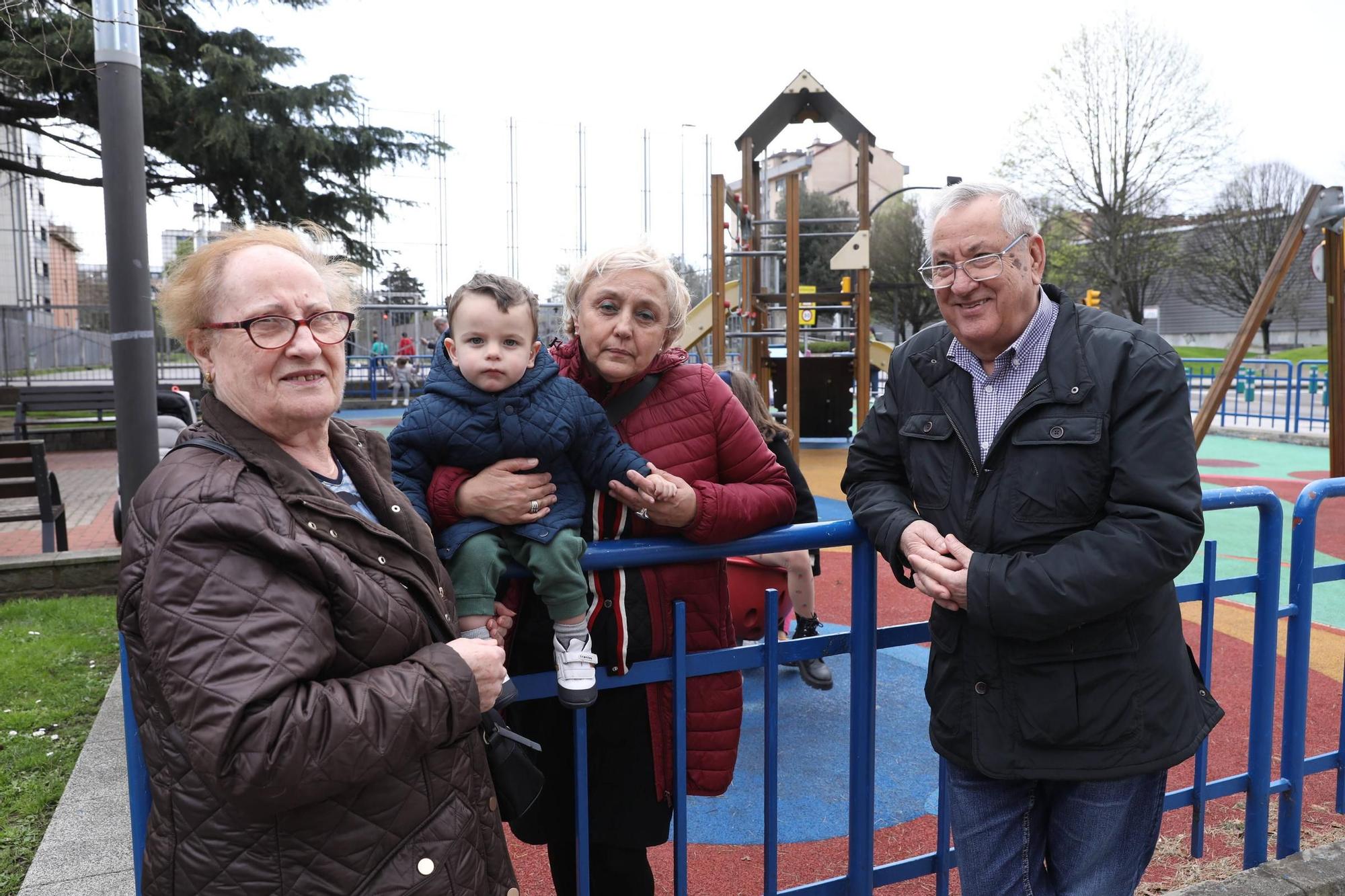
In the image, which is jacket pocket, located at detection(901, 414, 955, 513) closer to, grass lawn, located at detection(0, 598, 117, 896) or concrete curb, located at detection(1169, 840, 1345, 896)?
concrete curb, located at detection(1169, 840, 1345, 896)

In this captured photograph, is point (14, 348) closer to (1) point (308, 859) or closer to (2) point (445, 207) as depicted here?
(2) point (445, 207)

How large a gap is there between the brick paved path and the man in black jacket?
7.01m

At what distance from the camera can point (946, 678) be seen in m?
2.04

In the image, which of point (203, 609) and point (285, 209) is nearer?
point (203, 609)

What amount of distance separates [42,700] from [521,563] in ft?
12.3

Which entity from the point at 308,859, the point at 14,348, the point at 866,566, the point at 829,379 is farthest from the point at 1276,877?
the point at 14,348

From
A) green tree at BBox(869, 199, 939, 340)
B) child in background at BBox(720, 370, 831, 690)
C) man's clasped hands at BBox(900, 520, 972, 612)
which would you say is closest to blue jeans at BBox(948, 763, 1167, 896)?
man's clasped hands at BBox(900, 520, 972, 612)

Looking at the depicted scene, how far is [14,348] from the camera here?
60.6ft

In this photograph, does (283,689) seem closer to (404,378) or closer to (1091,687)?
(1091,687)

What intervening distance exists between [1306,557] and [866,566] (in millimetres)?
1601

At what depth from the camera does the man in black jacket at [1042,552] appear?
69.7 inches

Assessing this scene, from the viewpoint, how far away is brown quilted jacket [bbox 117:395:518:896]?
1231 millimetres

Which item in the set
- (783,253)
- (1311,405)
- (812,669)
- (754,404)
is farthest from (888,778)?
(1311,405)

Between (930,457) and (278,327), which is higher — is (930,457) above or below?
below
